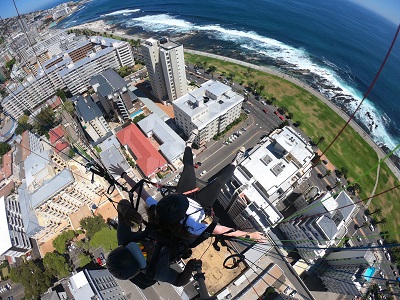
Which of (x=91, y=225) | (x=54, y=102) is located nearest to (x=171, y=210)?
(x=91, y=225)

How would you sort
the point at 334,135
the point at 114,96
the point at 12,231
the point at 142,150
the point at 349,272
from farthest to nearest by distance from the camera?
1. the point at 334,135
2. the point at 114,96
3. the point at 142,150
4. the point at 12,231
5. the point at 349,272

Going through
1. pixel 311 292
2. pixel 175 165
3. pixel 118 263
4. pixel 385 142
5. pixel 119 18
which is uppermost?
pixel 119 18

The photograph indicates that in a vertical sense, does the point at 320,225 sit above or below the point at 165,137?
below

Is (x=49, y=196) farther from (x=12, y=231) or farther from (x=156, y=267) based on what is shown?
(x=156, y=267)

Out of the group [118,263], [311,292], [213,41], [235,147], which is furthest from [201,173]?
[213,41]

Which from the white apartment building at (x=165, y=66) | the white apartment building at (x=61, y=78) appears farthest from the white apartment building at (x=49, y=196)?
the white apartment building at (x=61, y=78)

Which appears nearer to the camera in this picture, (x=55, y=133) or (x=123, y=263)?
(x=123, y=263)

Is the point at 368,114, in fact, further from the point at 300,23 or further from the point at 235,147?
the point at 300,23
